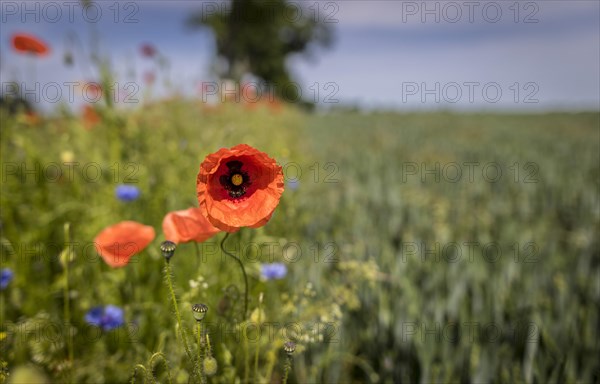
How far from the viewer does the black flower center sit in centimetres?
83

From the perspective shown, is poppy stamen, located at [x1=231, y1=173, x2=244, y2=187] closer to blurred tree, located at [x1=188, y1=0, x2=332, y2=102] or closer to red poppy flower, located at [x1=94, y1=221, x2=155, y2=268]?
red poppy flower, located at [x1=94, y1=221, x2=155, y2=268]

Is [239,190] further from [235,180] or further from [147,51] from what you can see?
[147,51]

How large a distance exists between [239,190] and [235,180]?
0.02 meters

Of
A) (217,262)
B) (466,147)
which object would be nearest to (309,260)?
(217,262)

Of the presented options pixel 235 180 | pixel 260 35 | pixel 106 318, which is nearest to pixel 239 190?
pixel 235 180

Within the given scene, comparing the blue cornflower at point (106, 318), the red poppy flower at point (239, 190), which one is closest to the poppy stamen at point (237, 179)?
the red poppy flower at point (239, 190)

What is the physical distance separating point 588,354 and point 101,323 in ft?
5.44

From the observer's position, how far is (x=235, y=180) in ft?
2.76

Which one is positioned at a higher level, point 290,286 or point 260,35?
point 260,35

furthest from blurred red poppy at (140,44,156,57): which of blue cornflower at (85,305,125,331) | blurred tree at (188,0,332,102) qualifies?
blurred tree at (188,0,332,102)

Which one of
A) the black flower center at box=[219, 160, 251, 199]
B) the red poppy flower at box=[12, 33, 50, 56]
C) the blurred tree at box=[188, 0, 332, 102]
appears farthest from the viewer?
the blurred tree at box=[188, 0, 332, 102]

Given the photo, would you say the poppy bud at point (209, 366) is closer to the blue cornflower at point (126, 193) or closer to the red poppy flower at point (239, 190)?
the red poppy flower at point (239, 190)

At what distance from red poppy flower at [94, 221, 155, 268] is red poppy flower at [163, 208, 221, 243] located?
0.16m

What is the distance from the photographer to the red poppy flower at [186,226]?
88 cm
